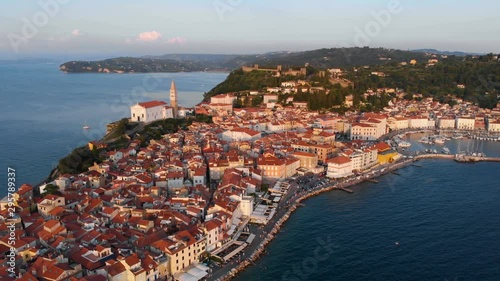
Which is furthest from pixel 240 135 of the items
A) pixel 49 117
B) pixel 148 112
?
pixel 49 117

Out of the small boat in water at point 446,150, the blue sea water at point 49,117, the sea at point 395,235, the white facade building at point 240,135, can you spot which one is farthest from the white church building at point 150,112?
the small boat in water at point 446,150

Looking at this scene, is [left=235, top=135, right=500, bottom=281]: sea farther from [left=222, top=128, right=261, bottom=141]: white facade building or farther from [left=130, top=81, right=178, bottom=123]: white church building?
[left=130, top=81, right=178, bottom=123]: white church building

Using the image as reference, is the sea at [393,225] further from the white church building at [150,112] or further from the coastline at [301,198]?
the white church building at [150,112]

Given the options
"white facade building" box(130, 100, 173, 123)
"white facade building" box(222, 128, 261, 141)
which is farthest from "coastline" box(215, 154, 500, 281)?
"white facade building" box(130, 100, 173, 123)

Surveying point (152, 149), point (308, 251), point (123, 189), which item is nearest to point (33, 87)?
point (152, 149)

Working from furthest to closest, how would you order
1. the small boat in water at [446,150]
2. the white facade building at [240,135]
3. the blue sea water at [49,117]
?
the small boat in water at [446,150]
the white facade building at [240,135]
the blue sea water at [49,117]

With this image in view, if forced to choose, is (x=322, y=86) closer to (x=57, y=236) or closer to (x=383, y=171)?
(x=383, y=171)

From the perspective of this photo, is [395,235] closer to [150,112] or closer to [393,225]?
[393,225]
